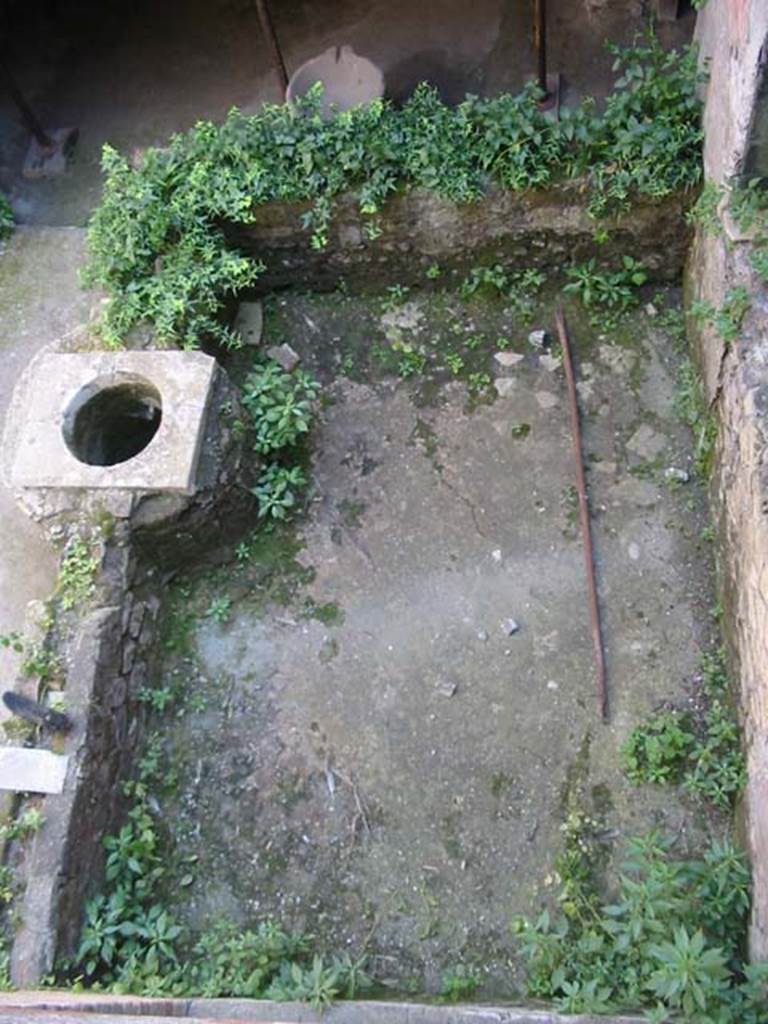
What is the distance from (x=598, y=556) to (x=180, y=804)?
222cm

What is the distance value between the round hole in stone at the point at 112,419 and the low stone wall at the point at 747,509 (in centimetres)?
261

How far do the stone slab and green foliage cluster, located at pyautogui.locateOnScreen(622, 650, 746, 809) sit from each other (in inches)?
92.5

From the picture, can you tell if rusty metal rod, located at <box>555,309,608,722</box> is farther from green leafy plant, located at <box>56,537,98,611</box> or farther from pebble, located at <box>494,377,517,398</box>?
green leafy plant, located at <box>56,537,98,611</box>

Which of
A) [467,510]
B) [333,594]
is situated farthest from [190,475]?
[467,510]

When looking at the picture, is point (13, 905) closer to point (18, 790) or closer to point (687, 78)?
point (18, 790)

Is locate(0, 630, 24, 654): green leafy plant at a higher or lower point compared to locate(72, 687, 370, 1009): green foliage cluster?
higher

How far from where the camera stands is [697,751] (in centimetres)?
391

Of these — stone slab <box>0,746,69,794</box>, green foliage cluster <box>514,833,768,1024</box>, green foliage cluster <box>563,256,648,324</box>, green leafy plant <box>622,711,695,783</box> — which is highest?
green foliage cluster <box>563,256,648,324</box>

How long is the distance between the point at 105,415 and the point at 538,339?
7.46ft

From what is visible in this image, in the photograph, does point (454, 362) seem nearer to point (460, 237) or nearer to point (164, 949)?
point (460, 237)

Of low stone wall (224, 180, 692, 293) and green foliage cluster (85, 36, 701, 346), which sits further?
low stone wall (224, 180, 692, 293)

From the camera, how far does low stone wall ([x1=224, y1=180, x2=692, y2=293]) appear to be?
4742 millimetres

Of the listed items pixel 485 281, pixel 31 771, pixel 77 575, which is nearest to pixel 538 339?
pixel 485 281

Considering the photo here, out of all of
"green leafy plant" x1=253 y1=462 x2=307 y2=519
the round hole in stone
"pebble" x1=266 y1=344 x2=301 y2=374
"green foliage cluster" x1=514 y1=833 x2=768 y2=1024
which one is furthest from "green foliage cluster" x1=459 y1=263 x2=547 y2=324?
"green foliage cluster" x1=514 y1=833 x2=768 y2=1024
